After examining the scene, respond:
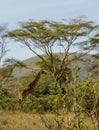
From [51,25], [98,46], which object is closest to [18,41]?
[51,25]

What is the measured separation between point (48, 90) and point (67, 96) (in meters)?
15.0

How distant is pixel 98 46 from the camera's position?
95.7 feet

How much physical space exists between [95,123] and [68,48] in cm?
2279

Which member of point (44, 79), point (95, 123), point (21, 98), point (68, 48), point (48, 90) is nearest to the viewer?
point (95, 123)

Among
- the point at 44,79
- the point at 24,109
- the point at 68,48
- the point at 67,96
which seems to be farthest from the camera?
the point at 68,48

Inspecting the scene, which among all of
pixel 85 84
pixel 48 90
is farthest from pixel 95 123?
pixel 48 90

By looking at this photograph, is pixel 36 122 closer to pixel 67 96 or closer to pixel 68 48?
pixel 67 96

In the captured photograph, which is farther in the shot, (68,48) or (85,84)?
(68,48)

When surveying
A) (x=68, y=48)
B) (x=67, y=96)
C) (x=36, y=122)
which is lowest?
(x=36, y=122)

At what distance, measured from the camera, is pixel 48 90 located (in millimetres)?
19203

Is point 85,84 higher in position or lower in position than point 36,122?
higher

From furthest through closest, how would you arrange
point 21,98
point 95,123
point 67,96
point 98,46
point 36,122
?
1. point 98,46
2. point 21,98
3. point 36,122
4. point 67,96
5. point 95,123

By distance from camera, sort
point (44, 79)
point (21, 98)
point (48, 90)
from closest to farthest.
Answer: point (21, 98) < point (48, 90) < point (44, 79)

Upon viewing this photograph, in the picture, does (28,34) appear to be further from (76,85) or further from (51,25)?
(76,85)
